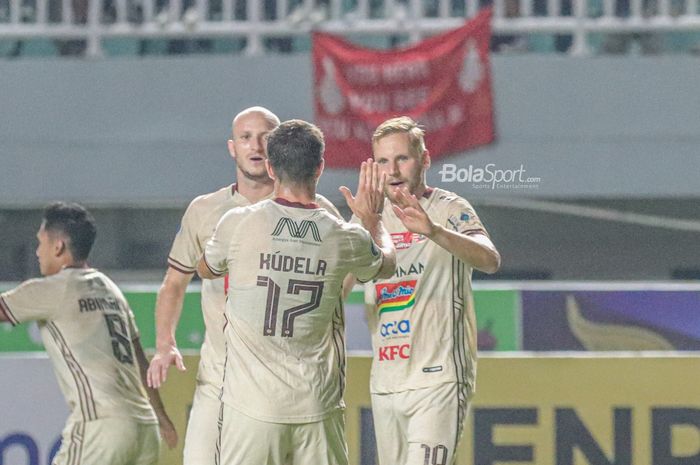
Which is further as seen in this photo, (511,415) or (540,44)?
(540,44)

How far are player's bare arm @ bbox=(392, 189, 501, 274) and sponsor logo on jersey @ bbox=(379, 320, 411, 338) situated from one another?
0.37 meters

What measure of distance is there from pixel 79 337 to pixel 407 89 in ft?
24.0

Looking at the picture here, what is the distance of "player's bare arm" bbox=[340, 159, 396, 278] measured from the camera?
184 inches

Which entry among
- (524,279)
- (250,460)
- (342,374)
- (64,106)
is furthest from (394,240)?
(64,106)

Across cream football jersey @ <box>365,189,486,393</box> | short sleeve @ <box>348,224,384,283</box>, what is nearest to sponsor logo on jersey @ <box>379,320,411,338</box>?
cream football jersey @ <box>365,189,486,393</box>

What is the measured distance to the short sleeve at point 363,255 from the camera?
4.55 meters

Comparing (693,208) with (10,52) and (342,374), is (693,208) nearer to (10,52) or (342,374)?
(10,52)

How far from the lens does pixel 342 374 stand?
4.80 metres

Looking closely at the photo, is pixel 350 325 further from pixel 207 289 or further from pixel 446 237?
pixel 446 237

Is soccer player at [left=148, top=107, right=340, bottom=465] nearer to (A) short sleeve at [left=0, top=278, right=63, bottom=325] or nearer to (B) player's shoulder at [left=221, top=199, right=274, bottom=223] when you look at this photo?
(A) short sleeve at [left=0, top=278, right=63, bottom=325]

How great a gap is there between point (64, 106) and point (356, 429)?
8.28 metres

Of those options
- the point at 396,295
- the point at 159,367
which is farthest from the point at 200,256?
the point at 396,295

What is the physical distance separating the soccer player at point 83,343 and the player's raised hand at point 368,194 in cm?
111

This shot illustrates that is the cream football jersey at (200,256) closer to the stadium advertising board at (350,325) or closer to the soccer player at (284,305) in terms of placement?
the soccer player at (284,305)
